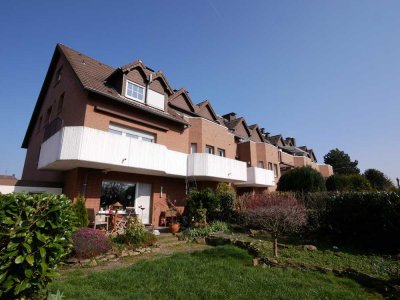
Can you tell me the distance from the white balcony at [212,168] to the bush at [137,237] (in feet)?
26.4

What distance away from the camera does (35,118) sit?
74.2ft

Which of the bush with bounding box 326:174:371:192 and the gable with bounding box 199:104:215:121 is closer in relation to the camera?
the gable with bounding box 199:104:215:121

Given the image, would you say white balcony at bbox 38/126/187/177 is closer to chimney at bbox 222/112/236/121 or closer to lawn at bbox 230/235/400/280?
lawn at bbox 230/235/400/280

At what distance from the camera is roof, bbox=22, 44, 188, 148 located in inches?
579

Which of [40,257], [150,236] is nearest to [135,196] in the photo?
[150,236]

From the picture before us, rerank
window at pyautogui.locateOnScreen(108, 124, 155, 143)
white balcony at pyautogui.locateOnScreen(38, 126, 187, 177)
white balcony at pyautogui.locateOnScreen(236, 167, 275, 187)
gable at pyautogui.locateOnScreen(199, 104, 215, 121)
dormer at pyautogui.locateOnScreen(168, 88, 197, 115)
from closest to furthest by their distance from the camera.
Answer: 1. white balcony at pyautogui.locateOnScreen(38, 126, 187, 177)
2. window at pyautogui.locateOnScreen(108, 124, 155, 143)
3. dormer at pyautogui.locateOnScreen(168, 88, 197, 115)
4. white balcony at pyautogui.locateOnScreen(236, 167, 275, 187)
5. gable at pyautogui.locateOnScreen(199, 104, 215, 121)

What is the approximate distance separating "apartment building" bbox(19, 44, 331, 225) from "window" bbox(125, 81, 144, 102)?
0.23ft

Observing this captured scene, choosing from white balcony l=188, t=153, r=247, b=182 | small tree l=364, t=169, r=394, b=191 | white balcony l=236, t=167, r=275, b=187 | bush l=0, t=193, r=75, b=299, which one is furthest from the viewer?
small tree l=364, t=169, r=394, b=191

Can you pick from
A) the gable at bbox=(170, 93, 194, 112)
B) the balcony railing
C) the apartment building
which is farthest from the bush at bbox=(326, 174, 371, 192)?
the gable at bbox=(170, 93, 194, 112)

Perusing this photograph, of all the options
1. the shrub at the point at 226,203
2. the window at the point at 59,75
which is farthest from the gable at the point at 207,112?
the window at the point at 59,75

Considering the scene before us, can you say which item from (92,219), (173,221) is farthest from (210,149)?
(92,219)

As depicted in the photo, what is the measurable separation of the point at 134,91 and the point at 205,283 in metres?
14.3

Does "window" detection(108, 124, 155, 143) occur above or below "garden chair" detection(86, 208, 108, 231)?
above

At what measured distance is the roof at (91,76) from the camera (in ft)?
48.2
